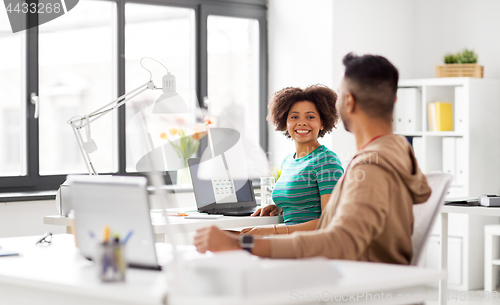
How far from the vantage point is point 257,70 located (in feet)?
16.1

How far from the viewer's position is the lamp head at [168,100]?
293cm

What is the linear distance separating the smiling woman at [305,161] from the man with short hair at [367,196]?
82 centimetres

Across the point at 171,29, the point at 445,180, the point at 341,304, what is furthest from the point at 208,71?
the point at 341,304

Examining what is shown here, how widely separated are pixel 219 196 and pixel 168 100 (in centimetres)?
57

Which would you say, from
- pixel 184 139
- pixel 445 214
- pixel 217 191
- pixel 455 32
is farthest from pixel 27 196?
pixel 455 32

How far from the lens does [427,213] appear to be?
1630 millimetres

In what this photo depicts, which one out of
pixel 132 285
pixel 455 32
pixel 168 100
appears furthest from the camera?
pixel 455 32

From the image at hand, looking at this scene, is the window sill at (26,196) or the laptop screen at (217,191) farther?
the window sill at (26,196)

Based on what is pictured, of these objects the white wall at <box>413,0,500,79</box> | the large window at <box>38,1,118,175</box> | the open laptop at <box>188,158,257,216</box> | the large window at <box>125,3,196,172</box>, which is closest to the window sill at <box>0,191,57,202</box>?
the large window at <box>38,1,118,175</box>

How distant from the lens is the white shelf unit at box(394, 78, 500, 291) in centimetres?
424

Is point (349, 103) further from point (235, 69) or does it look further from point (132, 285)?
point (235, 69)

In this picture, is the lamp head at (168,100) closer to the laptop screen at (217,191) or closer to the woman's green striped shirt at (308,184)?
the laptop screen at (217,191)

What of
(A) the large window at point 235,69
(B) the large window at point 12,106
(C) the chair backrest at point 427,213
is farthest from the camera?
(A) the large window at point 235,69

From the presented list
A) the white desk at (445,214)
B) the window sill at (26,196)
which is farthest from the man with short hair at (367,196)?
the window sill at (26,196)
